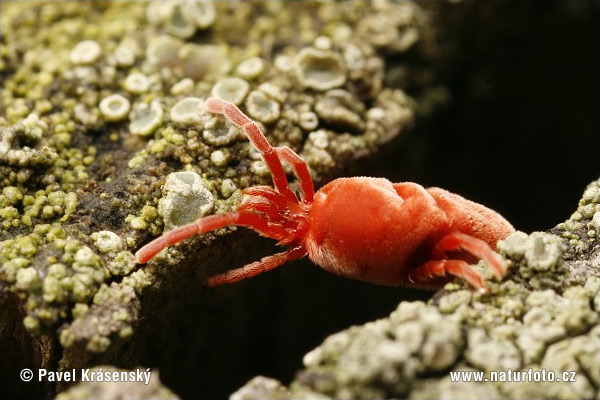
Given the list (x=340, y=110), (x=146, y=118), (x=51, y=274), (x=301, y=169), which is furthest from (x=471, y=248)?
(x=146, y=118)

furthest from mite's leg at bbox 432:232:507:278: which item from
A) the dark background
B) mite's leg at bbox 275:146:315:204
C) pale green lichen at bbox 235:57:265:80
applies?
pale green lichen at bbox 235:57:265:80

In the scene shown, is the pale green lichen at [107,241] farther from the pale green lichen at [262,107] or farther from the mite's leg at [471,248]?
the mite's leg at [471,248]

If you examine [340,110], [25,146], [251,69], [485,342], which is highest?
[251,69]

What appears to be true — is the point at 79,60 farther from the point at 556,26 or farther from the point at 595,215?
the point at 556,26

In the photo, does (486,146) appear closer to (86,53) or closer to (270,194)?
(270,194)

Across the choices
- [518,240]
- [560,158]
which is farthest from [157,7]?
[560,158]

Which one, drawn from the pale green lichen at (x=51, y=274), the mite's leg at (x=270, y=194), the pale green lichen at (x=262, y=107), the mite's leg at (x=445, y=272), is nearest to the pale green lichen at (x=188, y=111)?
the pale green lichen at (x=262, y=107)
